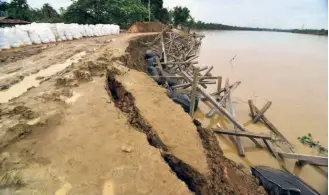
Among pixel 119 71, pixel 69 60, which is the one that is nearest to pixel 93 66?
pixel 119 71

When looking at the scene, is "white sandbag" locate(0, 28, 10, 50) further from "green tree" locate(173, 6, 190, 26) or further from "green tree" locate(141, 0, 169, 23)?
"green tree" locate(173, 6, 190, 26)

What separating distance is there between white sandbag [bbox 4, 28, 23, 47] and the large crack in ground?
32.5ft

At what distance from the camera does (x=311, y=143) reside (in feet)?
19.0

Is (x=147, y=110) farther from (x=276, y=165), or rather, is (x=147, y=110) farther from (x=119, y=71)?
(x=276, y=165)

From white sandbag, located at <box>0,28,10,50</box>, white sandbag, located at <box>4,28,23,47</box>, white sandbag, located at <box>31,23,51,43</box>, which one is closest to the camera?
white sandbag, located at <box>0,28,10,50</box>

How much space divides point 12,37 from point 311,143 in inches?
546

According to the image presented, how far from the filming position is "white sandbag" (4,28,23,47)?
10914 mm

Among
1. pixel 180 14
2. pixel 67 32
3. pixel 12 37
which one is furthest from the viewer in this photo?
pixel 180 14

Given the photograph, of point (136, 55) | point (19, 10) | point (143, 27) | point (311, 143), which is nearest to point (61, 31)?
point (136, 55)

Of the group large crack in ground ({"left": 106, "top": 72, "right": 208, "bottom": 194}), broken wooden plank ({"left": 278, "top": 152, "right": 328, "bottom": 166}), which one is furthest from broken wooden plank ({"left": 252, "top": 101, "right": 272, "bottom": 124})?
large crack in ground ({"left": 106, "top": 72, "right": 208, "bottom": 194})

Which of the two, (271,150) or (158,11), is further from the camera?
(158,11)

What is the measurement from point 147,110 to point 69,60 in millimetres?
5185

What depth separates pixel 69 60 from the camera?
762 cm

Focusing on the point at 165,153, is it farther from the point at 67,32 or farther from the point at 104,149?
the point at 67,32
